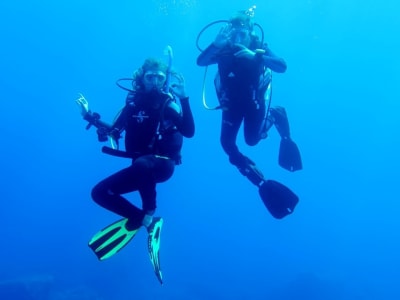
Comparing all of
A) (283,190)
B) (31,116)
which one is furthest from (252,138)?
(31,116)

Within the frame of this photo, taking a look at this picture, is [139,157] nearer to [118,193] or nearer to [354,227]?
[118,193]

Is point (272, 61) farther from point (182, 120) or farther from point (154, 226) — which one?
point (154, 226)

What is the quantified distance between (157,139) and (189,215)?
5500 cm

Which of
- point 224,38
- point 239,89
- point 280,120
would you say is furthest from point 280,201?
point 224,38

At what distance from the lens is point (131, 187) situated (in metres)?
6.27

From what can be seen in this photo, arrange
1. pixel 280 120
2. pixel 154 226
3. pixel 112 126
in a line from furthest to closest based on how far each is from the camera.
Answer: pixel 280 120
pixel 112 126
pixel 154 226

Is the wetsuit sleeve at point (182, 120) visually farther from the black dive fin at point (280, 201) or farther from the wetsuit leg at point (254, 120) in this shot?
the black dive fin at point (280, 201)

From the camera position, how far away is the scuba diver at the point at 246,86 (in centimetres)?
666

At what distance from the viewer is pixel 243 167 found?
738 centimetres

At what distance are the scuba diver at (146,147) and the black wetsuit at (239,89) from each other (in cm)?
109

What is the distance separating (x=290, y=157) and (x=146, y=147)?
9.97ft

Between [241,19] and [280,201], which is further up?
[241,19]

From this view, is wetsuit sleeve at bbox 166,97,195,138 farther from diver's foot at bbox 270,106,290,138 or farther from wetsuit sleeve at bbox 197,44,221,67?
diver's foot at bbox 270,106,290,138

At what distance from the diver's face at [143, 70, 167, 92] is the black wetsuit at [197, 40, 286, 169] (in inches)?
48.5
